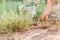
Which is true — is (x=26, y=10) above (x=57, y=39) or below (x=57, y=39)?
above

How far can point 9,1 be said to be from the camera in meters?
5.92

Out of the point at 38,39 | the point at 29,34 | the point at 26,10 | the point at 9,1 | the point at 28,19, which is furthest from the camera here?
the point at 9,1

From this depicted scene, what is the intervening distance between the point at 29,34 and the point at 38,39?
0.35 metres

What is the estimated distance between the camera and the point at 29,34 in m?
4.46

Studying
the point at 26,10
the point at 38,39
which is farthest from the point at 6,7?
the point at 38,39

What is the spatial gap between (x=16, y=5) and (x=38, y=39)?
1873 mm

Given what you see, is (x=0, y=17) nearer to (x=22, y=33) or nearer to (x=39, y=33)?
(x=22, y=33)

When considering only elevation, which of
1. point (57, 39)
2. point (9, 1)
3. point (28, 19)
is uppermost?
point (9, 1)

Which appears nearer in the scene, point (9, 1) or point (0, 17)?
point (0, 17)

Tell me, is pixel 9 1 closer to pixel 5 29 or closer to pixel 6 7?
pixel 6 7

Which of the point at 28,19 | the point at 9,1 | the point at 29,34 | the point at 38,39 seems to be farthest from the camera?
the point at 9,1

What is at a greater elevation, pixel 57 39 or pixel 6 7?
pixel 6 7

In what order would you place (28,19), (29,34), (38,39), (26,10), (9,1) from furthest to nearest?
(9,1) → (26,10) → (28,19) → (29,34) → (38,39)

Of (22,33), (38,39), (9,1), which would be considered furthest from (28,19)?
(9,1)
